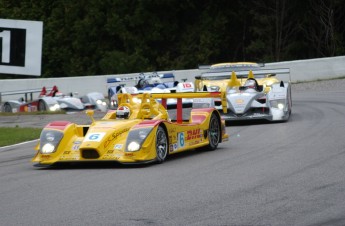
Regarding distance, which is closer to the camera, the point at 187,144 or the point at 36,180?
the point at 36,180

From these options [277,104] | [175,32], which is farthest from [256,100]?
[175,32]

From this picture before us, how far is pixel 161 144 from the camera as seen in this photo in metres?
11.7

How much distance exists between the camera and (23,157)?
13.8m

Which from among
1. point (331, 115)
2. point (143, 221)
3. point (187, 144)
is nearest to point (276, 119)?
point (331, 115)

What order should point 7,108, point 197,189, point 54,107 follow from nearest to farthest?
point 197,189
point 54,107
point 7,108

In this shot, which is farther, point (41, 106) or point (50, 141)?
point (41, 106)

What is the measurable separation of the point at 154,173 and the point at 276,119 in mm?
8225

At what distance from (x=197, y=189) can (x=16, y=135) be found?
9987 mm

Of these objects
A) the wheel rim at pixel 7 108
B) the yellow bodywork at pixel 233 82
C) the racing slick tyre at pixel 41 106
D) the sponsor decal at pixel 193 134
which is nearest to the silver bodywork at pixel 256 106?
the yellow bodywork at pixel 233 82

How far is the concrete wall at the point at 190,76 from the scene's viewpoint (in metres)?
33.0

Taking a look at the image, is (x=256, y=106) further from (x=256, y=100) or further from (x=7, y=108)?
(x=7, y=108)

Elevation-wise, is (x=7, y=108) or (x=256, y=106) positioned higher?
(x=256, y=106)

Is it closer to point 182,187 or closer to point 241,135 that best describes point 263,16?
point 241,135

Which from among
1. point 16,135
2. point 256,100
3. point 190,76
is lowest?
point 16,135
